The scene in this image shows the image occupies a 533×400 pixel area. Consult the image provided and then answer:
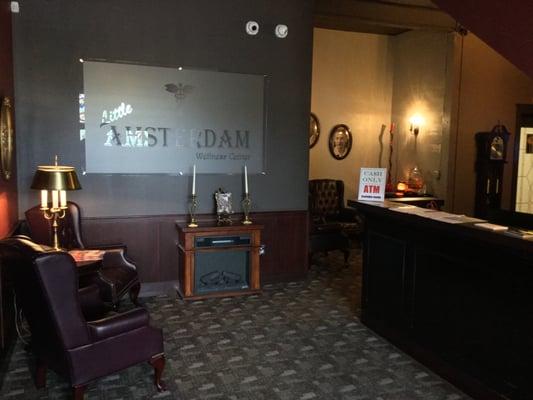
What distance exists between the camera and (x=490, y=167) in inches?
286

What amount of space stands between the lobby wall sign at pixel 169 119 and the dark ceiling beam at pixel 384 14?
2.04m

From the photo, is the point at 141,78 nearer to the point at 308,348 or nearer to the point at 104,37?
the point at 104,37

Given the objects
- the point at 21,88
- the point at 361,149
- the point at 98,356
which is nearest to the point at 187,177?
the point at 21,88

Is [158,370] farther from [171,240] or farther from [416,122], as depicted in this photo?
[416,122]

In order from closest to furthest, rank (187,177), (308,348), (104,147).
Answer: (308,348), (104,147), (187,177)

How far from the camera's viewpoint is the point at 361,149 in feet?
27.4

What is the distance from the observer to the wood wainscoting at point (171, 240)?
4922 mm

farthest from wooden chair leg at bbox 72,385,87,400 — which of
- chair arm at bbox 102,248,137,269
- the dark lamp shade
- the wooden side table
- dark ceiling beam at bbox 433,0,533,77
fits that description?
dark ceiling beam at bbox 433,0,533,77

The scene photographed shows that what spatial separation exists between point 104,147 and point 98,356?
255 centimetres

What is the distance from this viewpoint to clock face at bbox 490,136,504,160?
718cm

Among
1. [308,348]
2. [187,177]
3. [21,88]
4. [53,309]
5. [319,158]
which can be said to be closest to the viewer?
[53,309]

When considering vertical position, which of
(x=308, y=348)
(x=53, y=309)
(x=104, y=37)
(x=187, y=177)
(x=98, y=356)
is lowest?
(x=308, y=348)

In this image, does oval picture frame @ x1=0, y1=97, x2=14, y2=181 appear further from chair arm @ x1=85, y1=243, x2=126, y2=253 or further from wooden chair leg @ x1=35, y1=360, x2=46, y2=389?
wooden chair leg @ x1=35, y1=360, x2=46, y2=389

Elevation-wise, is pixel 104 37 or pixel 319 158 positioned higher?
pixel 104 37
